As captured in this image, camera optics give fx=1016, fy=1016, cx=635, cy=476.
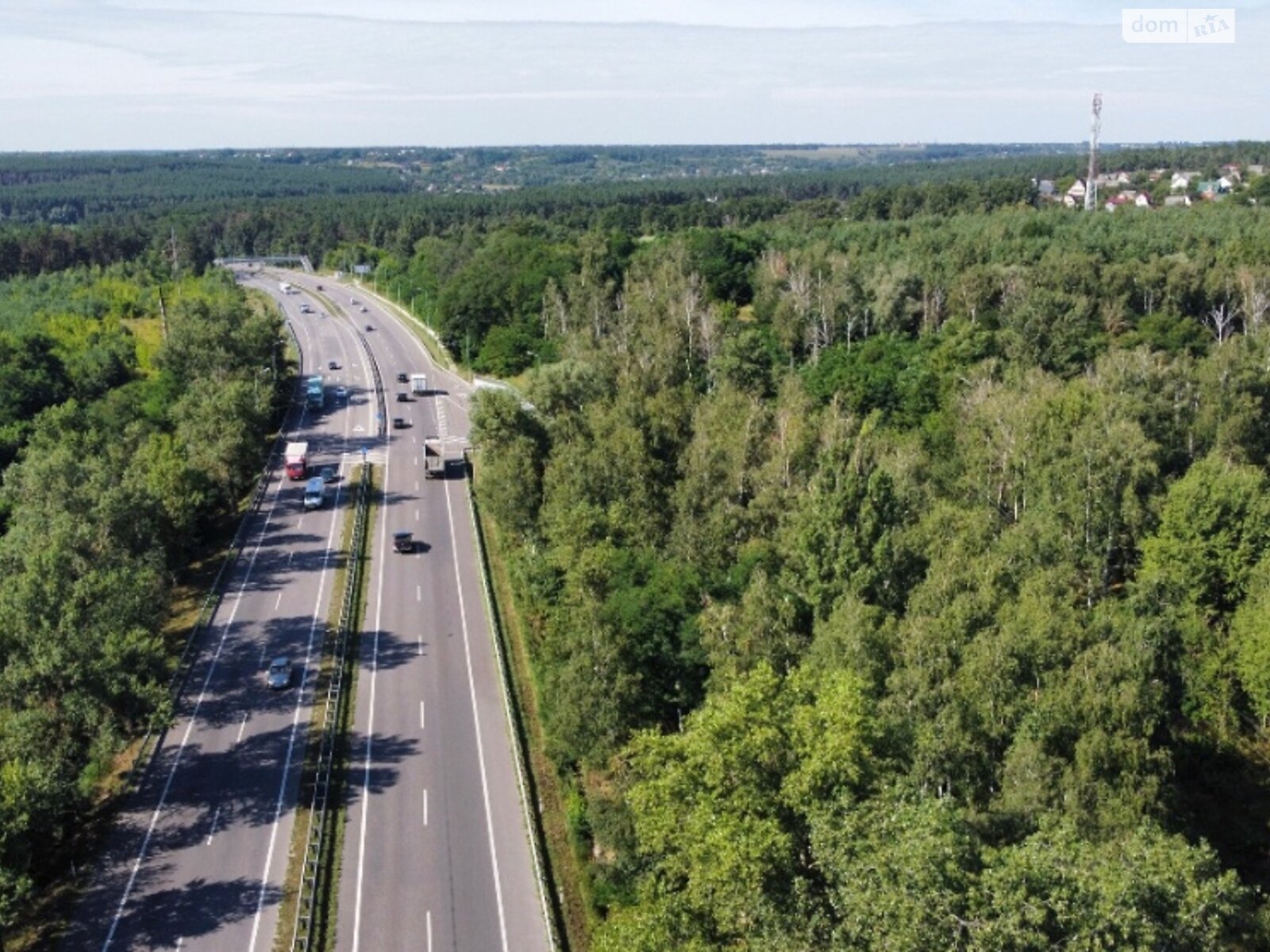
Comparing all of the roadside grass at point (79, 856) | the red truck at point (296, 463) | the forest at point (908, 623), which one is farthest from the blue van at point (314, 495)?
the roadside grass at point (79, 856)

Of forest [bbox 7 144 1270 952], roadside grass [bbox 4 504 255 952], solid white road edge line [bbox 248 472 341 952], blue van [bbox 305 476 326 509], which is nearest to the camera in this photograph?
forest [bbox 7 144 1270 952]

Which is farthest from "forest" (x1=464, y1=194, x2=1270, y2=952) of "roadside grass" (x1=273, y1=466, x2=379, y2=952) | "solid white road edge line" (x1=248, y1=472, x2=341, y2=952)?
"solid white road edge line" (x1=248, y1=472, x2=341, y2=952)

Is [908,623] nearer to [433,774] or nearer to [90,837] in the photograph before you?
[433,774]

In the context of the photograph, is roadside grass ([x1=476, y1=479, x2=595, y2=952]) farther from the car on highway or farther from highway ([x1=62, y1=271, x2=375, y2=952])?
the car on highway

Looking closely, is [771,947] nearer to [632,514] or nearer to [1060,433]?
[632,514]

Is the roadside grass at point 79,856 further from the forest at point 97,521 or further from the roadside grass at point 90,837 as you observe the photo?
the forest at point 97,521

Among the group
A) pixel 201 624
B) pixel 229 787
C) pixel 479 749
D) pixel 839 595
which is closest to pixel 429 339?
pixel 201 624
